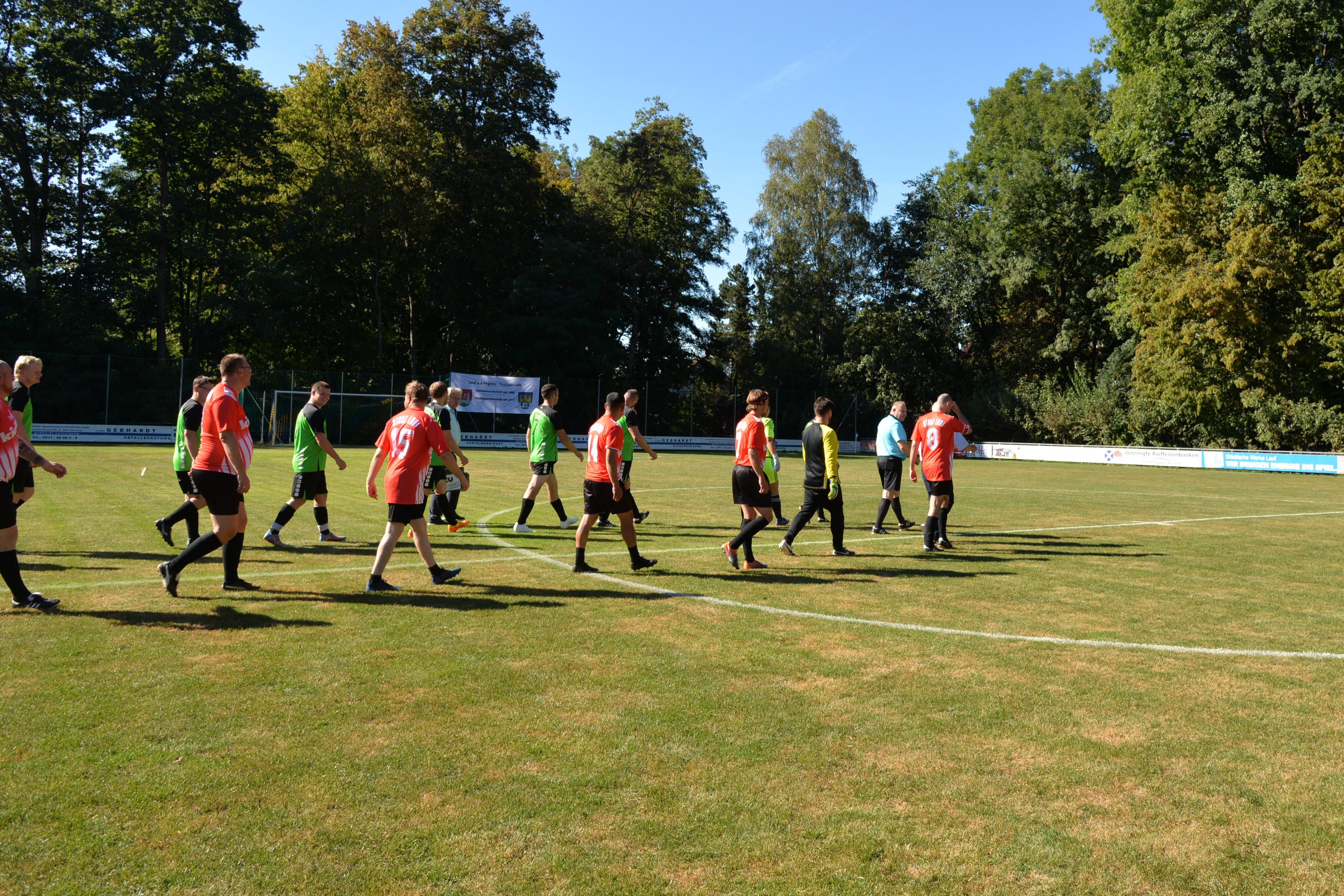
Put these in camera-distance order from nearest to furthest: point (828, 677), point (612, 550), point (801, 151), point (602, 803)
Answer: point (602, 803)
point (828, 677)
point (612, 550)
point (801, 151)

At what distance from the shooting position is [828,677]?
5.46 m

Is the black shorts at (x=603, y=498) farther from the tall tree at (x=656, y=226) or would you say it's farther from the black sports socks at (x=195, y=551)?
the tall tree at (x=656, y=226)

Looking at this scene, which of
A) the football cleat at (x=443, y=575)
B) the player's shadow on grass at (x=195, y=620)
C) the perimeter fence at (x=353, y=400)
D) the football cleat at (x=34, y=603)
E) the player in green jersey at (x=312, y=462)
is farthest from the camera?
the perimeter fence at (x=353, y=400)

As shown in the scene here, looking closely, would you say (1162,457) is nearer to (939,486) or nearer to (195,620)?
(939,486)

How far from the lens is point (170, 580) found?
24.2 feet

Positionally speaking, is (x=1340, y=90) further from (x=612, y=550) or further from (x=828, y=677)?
(x=828, y=677)

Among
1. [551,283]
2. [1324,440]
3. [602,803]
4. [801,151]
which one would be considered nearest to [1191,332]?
[1324,440]

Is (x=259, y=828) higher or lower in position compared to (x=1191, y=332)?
lower

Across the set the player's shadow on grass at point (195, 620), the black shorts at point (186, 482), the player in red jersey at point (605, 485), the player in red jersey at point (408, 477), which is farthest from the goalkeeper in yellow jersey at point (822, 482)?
the black shorts at point (186, 482)

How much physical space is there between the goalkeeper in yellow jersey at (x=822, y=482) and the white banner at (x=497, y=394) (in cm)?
3396

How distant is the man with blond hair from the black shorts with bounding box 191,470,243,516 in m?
1.58

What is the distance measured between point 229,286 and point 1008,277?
3983 cm

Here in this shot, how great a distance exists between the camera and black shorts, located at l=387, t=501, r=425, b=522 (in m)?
7.74

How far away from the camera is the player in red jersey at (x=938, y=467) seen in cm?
1102
